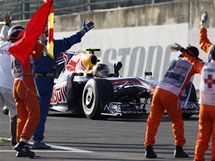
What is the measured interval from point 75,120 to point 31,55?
5.96 m

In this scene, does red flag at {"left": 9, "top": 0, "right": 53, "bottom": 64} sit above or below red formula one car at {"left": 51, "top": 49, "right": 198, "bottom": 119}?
above

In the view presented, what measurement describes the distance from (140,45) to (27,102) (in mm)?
14963

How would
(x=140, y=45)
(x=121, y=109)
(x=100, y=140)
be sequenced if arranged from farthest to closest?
(x=140, y=45) → (x=121, y=109) → (x=100, y=140)

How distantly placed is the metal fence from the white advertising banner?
1062mm

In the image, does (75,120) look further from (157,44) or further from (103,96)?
(157,44)

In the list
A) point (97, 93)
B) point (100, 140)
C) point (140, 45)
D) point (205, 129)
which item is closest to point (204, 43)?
point (205, 129)

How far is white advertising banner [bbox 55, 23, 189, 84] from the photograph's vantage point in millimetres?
25172

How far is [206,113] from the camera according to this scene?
10602 millimetres

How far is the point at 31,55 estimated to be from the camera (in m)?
12.2

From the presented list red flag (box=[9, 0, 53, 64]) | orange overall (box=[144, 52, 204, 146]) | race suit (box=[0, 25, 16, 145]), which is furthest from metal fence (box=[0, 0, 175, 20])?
orange overall (box=[144, 52, 204, 146])

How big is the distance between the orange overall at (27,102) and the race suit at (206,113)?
2354mm

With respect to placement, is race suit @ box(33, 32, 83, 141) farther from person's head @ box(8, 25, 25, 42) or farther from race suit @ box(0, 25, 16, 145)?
person's head @ box(8, 25, 25, 42)

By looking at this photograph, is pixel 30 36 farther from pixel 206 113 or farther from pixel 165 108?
pixel 206 113

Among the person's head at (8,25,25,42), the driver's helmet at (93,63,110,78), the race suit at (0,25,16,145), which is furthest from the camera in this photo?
the driver's helmet at (93,63,110,78)
